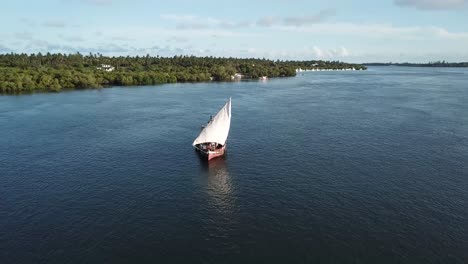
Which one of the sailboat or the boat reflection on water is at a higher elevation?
the sailboat

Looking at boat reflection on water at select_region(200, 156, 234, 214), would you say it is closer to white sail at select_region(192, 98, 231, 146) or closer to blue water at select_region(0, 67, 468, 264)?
blue water at select_region(0, 67, 468, 264)

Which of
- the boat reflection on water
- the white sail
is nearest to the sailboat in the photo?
the white sail

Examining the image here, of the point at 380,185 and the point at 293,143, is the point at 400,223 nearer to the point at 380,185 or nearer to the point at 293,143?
the point at 380,185

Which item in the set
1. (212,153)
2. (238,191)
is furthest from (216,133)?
(238,191)

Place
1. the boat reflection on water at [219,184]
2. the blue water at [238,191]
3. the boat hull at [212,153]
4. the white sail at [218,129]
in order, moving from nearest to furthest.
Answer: the blue water at [238,191]
the boat reflection on water at [219,184]
the boat hull at [212,153]
the white sail at [218,129]

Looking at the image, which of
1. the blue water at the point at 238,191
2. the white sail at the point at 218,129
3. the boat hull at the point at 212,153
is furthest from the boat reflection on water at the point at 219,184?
the white sail at the point at 218,129

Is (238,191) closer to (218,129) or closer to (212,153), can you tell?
(212,153)

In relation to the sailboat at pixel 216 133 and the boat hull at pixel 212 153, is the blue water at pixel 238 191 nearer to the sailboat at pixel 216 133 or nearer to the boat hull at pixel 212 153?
the boat hull at pixel 212 153

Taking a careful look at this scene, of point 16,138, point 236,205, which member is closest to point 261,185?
point 236,205
